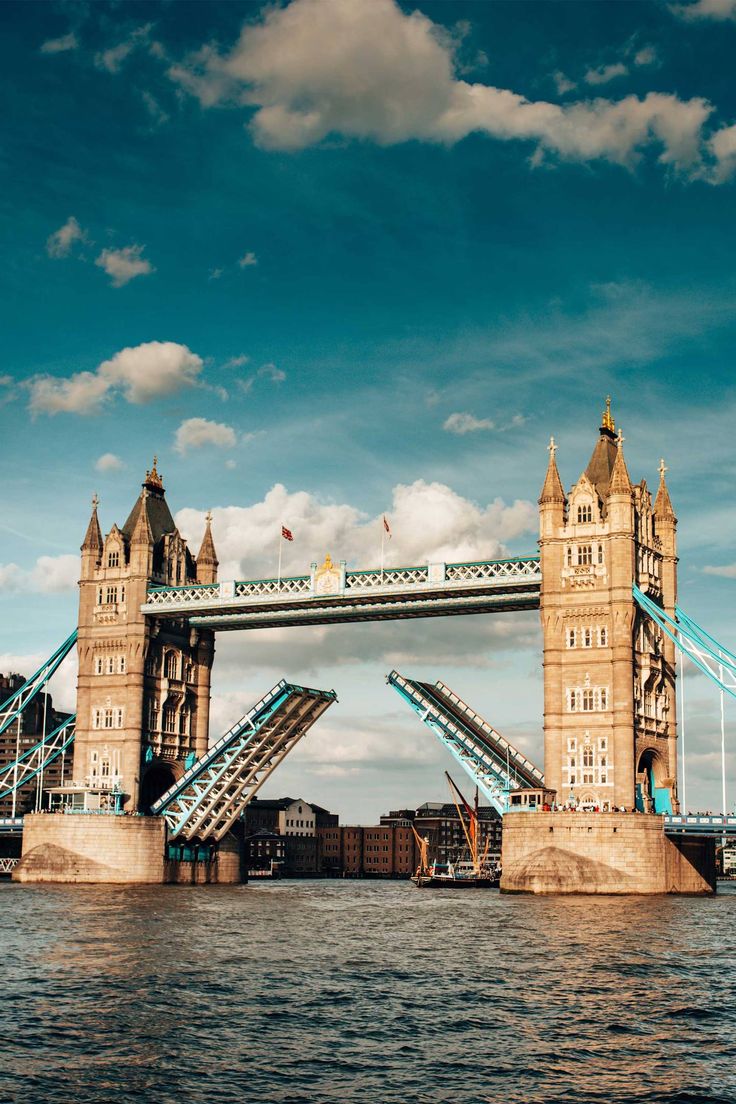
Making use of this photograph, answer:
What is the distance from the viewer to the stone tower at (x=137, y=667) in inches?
4139

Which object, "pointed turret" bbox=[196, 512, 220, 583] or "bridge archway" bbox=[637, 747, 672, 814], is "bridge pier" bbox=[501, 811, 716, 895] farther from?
"pointed turret" bbox=[196, 512, 220, 583]

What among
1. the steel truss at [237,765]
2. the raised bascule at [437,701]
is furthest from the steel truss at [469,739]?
the steel truss at [237,765]

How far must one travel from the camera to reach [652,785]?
92125 mm

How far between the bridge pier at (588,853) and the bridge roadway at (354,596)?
16.3m

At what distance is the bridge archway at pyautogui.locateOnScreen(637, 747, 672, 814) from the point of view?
88.8 m

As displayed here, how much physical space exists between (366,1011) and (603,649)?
52.9 meters

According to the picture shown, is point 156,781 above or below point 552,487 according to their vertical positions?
below

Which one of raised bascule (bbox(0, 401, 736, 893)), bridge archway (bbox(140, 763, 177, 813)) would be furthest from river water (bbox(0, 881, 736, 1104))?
bridge archway (bbox(140, 763, 177, 813))

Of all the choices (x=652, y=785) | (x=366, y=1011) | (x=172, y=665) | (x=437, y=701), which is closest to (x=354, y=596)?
(x=437, y=701)

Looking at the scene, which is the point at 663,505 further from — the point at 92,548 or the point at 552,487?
the point at 92,548

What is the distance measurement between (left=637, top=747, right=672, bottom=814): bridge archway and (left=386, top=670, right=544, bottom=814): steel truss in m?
6.66

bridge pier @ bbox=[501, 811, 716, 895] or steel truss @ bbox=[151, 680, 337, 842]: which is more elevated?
steel truss @ bbox=[151, 680, 337, 842]

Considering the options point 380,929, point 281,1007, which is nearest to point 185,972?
point 281,1007

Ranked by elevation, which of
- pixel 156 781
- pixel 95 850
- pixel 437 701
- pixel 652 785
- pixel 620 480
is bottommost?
pixel 95 850
